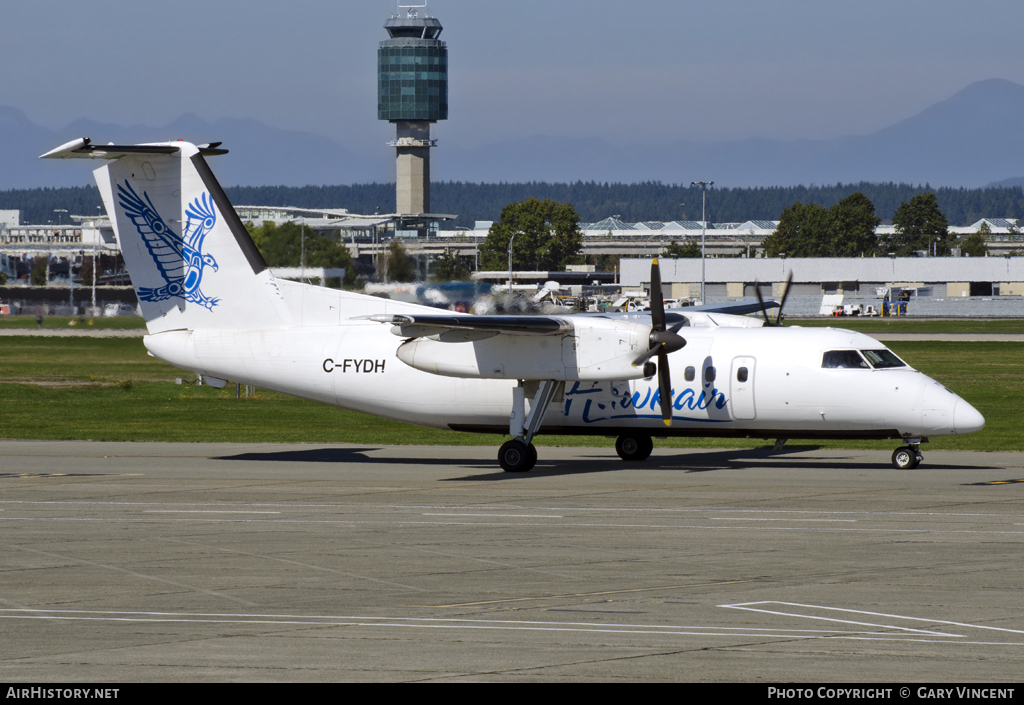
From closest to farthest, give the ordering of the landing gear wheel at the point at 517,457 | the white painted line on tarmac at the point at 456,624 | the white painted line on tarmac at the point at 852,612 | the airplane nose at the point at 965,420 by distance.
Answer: the white painted line on tarmac at the point at 456,624 → the white painted line on tarmac at the point at 852,612 → the airplane nose at the point at 965,420 → the landing gear wheel at the point at 517,457

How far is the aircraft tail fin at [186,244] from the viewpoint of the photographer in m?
28.4

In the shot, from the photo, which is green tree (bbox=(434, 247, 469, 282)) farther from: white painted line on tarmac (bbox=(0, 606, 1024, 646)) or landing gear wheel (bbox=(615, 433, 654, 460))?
white painted line on tarmac (bbox=(0, 606, 1024, 646))

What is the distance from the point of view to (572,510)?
68.7 ft

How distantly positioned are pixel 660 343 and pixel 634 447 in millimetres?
4199

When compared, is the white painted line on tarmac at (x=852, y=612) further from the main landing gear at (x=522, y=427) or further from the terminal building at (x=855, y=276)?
the terminal building at (x=855, y=276)

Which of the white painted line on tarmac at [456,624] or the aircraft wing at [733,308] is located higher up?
the aircraft wing at [733,308]

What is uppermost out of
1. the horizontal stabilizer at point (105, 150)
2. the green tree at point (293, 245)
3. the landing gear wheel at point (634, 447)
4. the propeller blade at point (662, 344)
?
the horizontal stabilizer at point (105, 150)

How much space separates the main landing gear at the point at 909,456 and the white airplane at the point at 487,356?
31mm

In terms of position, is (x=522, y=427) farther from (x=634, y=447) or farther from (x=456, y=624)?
(x=456, y=624)

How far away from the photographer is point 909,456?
86.3ft

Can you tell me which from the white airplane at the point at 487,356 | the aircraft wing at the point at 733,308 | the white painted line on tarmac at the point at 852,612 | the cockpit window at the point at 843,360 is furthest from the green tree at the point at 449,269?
the white painted line on tarmac at the point at 852,612

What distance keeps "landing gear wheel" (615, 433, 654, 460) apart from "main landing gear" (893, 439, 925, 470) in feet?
A: 18.5
